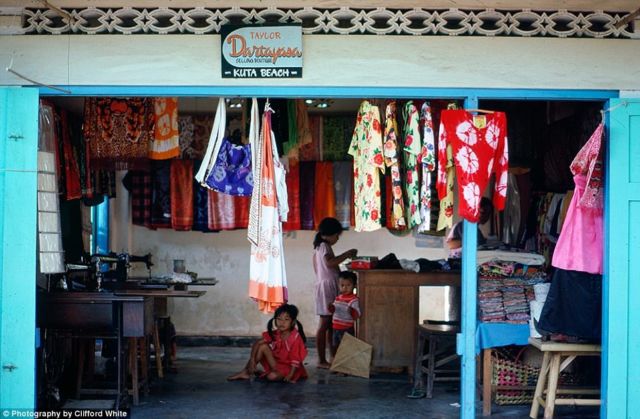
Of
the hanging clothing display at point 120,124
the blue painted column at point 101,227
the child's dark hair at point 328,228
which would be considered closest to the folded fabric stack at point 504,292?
the child's dark hair at point 328,228

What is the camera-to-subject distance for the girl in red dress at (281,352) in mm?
8867

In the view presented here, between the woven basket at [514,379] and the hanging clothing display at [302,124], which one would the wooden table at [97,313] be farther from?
the woven basket at [514,379]

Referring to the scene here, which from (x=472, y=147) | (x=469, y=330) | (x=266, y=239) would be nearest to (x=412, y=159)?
(x=472, y=147)

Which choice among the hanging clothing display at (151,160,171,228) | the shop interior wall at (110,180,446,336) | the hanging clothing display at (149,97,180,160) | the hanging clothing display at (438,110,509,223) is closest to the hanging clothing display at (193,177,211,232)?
the hanging clothing display at (151,160,171,228)

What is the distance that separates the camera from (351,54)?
6.30 meters

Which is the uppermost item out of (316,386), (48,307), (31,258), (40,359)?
(31,258)

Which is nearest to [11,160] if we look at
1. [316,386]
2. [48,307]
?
[48,307]

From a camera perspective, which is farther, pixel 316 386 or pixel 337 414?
pixel 316 386

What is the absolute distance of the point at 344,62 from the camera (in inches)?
248

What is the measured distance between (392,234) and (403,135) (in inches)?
166

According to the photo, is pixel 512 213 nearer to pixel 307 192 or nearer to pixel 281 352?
pixel 307 192

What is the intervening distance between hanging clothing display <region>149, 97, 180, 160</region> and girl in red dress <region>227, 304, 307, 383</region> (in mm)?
2069

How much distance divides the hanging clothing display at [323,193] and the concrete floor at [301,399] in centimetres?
192

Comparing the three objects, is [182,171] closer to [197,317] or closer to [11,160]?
[197,317]
